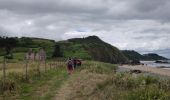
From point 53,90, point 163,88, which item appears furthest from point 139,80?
point 53,90

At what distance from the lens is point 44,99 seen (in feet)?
68.7

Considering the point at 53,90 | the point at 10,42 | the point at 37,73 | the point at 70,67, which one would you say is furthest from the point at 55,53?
the point at 53,90

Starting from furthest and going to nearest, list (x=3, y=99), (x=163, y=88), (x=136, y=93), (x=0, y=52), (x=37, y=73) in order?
1. (x=0, y=52)
2. (x=37, y=73)
3. (x=3, y=99)
4. (x=163, y=88)
5. (x=136, y=93)

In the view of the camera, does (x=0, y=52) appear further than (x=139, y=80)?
Yes

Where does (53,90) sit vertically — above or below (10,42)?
below

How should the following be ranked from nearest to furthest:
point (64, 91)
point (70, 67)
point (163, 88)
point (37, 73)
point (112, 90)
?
1. point (163, 88)
2. point (112, 90)
3. point (64, 91)
4. point (37, 73)
5. point (70, 67)

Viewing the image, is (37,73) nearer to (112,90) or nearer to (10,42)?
(112,90)

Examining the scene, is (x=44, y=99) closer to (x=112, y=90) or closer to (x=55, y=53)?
(x=112, y=90)

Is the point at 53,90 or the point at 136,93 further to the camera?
the point at 53,90

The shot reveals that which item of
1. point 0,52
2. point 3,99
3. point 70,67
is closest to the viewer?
point 3,99

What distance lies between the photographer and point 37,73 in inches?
1409

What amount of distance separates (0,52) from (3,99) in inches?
4706

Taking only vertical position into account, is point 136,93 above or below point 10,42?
below

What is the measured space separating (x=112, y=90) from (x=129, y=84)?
38.9 inches
